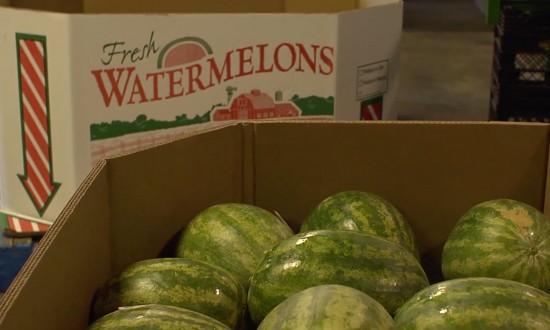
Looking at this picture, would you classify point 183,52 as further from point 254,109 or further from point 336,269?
point 336,269

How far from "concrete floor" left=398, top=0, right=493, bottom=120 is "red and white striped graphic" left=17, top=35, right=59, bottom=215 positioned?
10.6 ft

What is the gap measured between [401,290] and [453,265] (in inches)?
8.5

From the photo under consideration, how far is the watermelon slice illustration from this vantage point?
1.70 meters

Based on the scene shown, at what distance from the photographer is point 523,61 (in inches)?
119

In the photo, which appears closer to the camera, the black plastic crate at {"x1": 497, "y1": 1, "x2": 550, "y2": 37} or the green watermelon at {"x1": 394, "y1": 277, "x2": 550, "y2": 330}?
the green watermelon at {"x1": 394, "y1": 277, "x2": 550, "y2": 330}

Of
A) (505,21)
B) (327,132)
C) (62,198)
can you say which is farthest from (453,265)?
(505,21)

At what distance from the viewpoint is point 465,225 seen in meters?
1.21

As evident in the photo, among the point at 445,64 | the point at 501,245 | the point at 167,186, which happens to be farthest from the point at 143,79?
the point at 445,64

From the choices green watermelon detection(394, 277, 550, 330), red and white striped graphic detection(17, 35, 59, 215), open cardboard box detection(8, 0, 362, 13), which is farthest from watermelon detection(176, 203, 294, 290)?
open cardboard box detection(8, 0, 362, 13)

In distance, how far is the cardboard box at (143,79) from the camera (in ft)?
5.45

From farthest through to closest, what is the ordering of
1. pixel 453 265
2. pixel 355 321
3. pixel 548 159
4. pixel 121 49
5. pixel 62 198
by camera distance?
1. pixel 62 198
2. pixel 121 49
3. pixel 548 159
4. pixel 453 265
5. pixel 355 321

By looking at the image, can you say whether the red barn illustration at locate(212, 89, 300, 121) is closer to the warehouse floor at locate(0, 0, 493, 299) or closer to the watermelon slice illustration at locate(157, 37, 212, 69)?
the watermelon slice illustration at locate(157, 37, 212, 69)

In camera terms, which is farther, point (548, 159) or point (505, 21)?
point (505, 21)

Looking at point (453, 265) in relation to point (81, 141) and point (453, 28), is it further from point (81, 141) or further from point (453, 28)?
point (453, 28)
